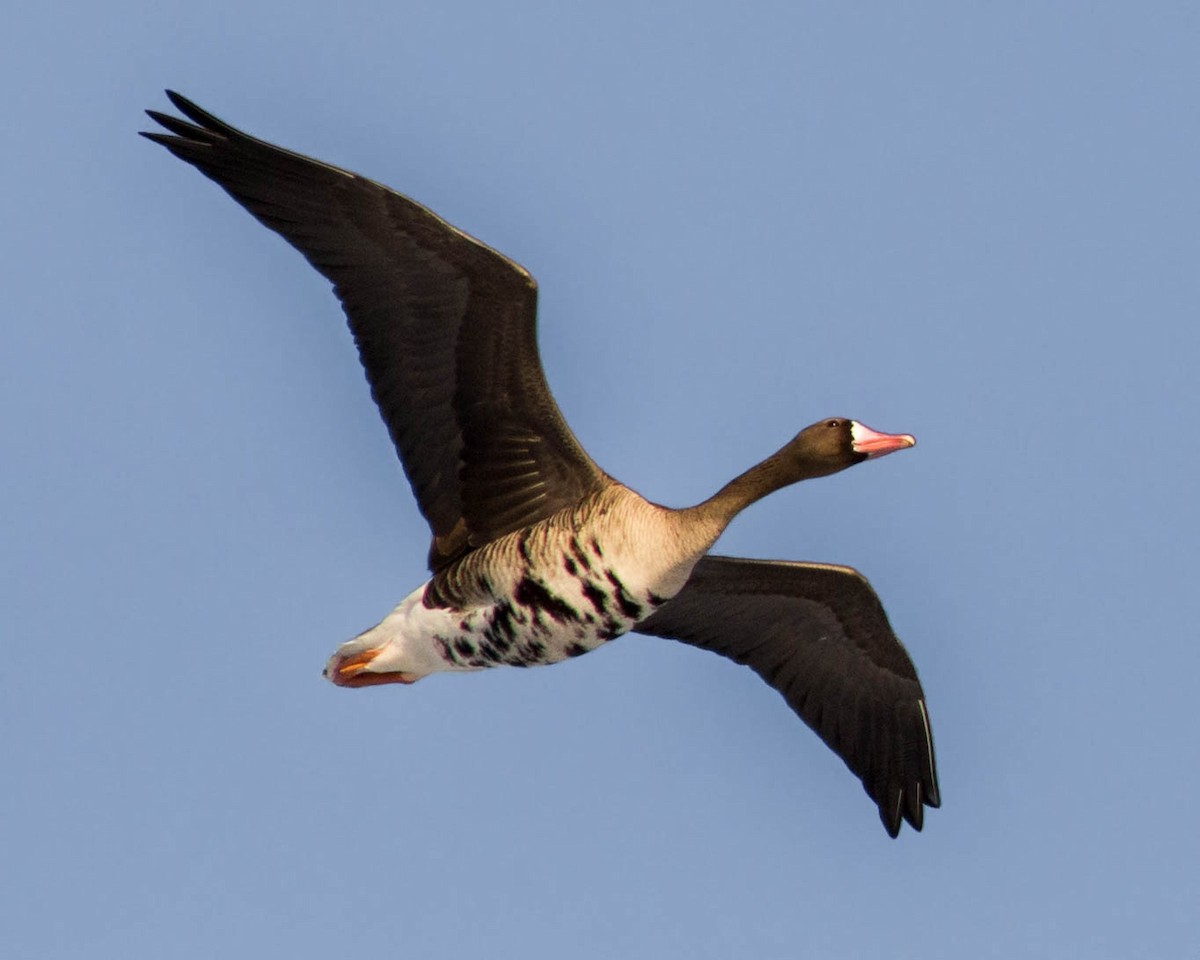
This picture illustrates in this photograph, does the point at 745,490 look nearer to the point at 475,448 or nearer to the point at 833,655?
the point at 475,448

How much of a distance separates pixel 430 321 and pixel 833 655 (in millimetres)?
4181

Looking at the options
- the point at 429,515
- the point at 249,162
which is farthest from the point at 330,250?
the point at 429,515

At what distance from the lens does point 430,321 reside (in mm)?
13945

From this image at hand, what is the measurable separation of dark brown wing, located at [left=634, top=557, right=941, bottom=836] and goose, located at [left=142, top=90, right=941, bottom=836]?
183 centimetres

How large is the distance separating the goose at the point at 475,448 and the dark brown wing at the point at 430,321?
10 millimetres

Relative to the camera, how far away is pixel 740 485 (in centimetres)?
1377

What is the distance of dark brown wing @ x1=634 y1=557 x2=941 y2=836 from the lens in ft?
51.7

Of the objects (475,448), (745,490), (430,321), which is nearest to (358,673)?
(475,448)

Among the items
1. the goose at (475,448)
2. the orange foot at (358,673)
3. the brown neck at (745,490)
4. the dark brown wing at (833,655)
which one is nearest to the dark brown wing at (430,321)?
the goose at (475,448)

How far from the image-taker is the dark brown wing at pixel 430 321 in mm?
13695

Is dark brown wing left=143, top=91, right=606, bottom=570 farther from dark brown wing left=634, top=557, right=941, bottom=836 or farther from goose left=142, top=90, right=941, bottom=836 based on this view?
dark brown wing left=634, top=557, right=941, bottom=836

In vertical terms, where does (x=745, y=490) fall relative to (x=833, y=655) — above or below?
above

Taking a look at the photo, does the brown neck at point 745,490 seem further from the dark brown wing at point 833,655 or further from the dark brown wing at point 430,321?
the dark brown wing at point 833,655

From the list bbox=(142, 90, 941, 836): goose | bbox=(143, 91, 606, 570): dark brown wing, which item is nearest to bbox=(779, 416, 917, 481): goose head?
bbox=(142, 90, 941, 836): goose
